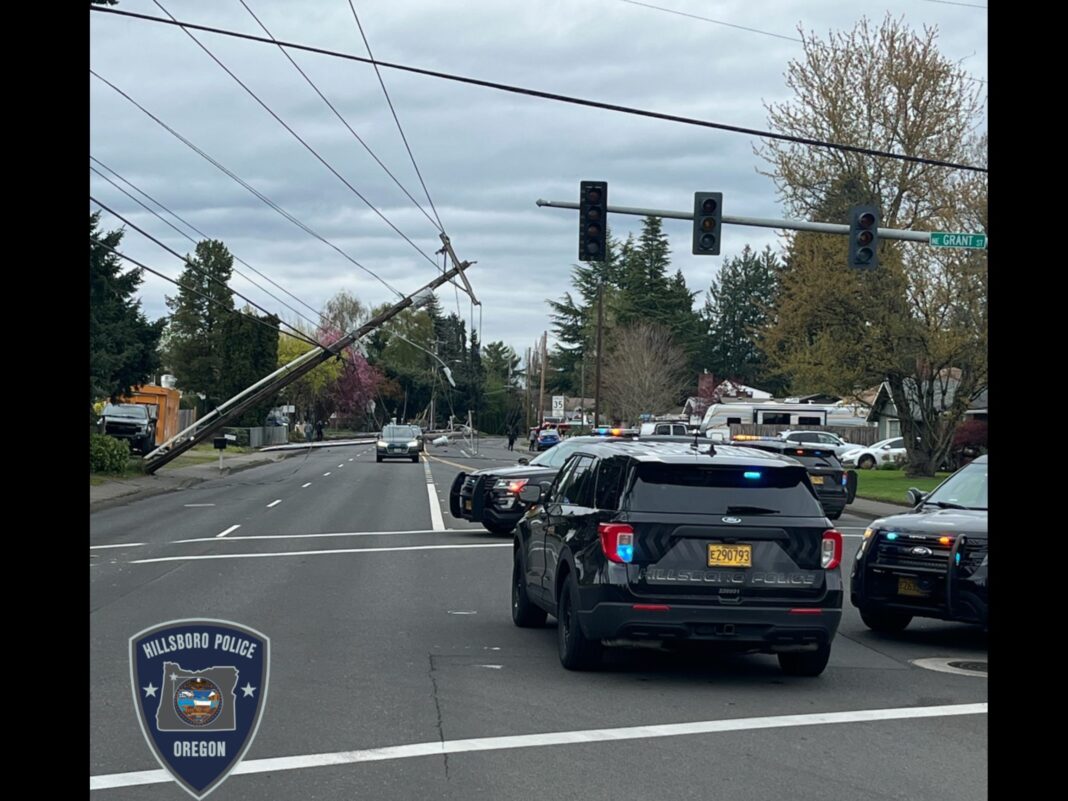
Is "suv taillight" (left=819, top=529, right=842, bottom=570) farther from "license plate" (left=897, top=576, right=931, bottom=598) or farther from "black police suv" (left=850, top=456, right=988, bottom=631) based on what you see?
"license plate" (left=897, top=576, right=931, bottom=598)

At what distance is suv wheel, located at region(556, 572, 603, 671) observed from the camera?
1012cm

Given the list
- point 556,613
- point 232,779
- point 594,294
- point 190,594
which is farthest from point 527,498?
point 594,294

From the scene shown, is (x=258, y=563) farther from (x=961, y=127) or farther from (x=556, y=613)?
(x=961, y=127)

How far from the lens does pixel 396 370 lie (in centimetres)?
13562

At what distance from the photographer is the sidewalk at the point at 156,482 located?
32.5 meters

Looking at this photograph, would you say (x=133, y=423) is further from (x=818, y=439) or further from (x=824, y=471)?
(x=824, y=471)

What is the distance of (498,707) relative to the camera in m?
8.91

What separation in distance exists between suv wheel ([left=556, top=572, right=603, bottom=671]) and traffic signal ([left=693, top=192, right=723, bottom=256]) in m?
14.0

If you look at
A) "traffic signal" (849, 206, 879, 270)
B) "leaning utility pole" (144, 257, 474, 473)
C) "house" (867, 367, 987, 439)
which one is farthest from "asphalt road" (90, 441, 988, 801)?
"leaning utility pole" (144, 257, 474, 473)

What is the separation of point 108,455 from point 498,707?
33.4 meters

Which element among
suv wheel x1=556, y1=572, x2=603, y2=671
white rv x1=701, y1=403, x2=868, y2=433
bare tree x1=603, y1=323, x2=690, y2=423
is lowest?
suv wheel x1=556, y1=572, x2=603, y2=671

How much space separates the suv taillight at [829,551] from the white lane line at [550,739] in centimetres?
119

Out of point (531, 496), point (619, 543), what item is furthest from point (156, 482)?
point (619, 543)
